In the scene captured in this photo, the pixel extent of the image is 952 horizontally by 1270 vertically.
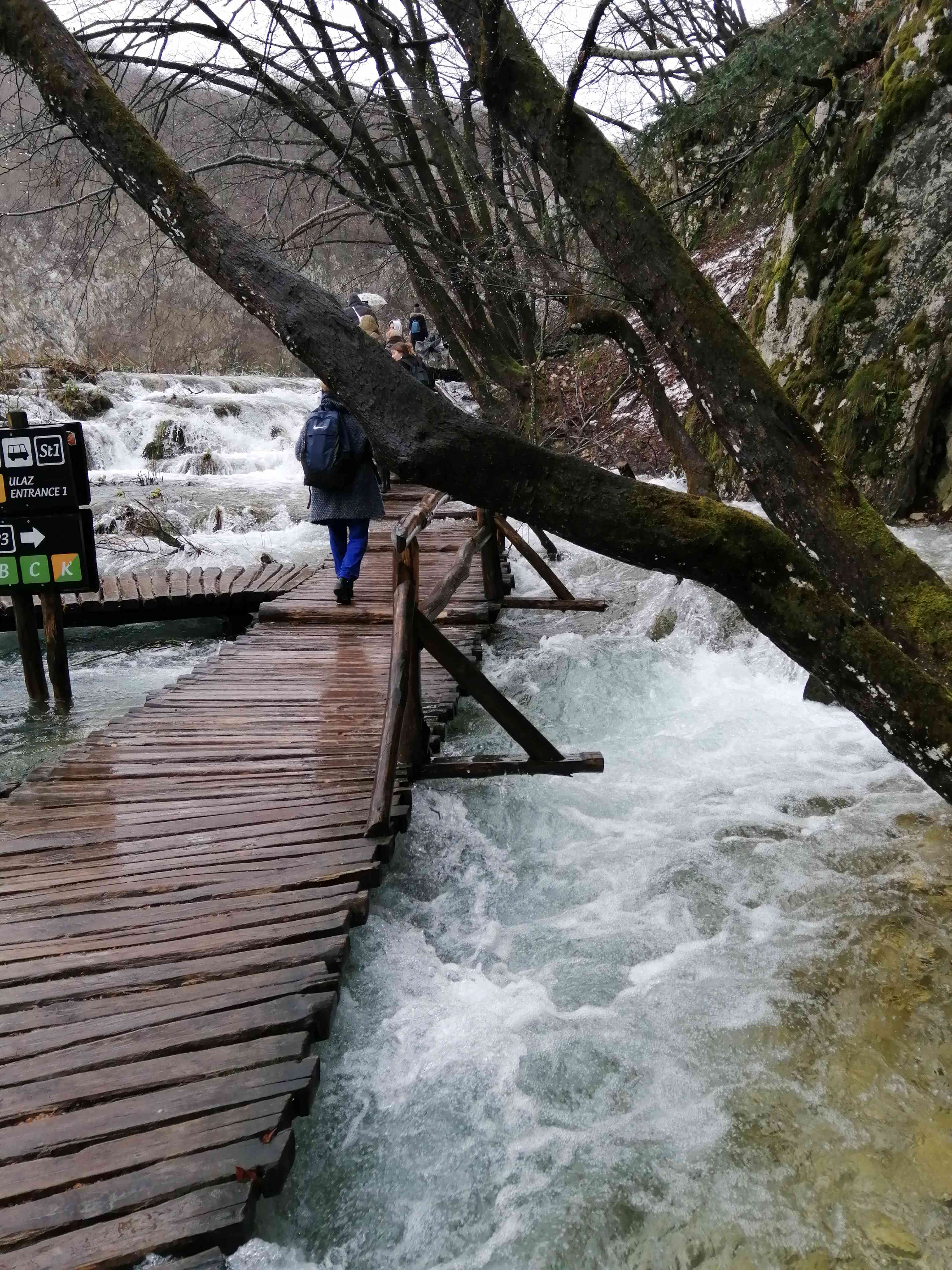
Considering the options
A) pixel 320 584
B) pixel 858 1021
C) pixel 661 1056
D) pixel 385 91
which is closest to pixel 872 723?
pixel 858 1021

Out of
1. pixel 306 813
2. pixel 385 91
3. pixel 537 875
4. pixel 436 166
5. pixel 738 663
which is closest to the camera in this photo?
pixel 306 813

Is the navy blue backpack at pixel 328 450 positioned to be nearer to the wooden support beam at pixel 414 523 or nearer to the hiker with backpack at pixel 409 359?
the wooden support beam at pixel 414 523

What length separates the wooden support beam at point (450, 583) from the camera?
4.74m

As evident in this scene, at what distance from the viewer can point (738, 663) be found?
7.43m

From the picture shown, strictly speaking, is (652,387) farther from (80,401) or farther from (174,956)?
(80,401)

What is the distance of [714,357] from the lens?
361 cm

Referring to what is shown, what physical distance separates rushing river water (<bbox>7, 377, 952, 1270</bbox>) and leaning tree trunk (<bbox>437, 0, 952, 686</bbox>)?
139 centimetres

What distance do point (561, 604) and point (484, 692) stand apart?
4.27m

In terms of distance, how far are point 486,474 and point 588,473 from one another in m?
0.35

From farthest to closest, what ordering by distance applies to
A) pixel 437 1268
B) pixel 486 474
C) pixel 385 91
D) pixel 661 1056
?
1. pixel 385 91
2. pixel 661 1056
3. pixel 486 474
4. pixel 437 1268

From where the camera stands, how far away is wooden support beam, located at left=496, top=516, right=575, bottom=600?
8148 millimetres

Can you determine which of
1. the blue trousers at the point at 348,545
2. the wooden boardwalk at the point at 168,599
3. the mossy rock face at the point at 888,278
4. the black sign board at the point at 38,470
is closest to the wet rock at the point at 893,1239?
the blue trousers at the point at 348,545

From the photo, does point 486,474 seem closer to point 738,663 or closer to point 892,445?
point 738,663

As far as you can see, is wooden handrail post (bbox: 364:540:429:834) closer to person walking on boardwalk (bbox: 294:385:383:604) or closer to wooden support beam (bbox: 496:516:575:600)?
person walking on boardwalk (bbox: 294:385:383:604)
